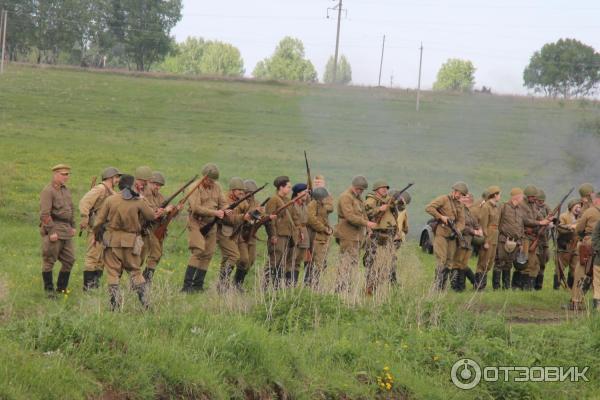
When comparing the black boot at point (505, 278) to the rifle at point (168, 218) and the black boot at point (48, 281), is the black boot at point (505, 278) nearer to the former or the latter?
the rifle at point (168, 218)

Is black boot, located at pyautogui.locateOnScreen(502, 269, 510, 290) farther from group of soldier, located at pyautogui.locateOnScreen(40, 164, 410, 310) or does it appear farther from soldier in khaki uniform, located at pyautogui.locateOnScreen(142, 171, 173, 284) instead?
soldier in khaki uniform, located at pyautogui.locateOnScreen(142, 171, 173, 284)

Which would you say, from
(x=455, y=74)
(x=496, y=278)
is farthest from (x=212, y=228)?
(x=455, y=74)

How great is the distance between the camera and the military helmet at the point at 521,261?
58.2 feet

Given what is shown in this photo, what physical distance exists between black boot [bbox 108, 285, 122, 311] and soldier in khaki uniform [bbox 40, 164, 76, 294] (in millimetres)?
2011

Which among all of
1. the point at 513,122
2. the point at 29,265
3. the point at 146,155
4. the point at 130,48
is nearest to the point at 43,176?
the point at 146,155

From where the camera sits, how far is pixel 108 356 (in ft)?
26.7

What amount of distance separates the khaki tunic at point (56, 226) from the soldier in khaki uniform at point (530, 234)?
875 centimetres

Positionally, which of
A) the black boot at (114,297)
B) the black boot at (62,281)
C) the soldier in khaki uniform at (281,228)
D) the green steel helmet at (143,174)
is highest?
the green steel helmet at (143,174)

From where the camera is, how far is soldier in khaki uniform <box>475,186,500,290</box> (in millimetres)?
17328

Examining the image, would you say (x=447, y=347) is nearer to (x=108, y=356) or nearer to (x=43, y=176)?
(x=108, y=356)

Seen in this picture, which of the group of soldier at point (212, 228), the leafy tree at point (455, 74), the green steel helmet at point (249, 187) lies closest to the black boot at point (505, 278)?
the group of soldier at point (212, 228)

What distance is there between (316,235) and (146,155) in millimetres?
15258

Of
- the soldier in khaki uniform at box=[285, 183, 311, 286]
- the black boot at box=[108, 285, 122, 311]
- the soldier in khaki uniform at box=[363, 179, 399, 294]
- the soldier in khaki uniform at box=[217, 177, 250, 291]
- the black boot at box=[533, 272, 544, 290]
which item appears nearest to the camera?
the black boot at box=[108, 285, 122, 311]

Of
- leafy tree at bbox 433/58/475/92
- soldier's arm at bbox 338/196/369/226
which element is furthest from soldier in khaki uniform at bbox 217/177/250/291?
leafy tree at bbox 433/58/475/92
